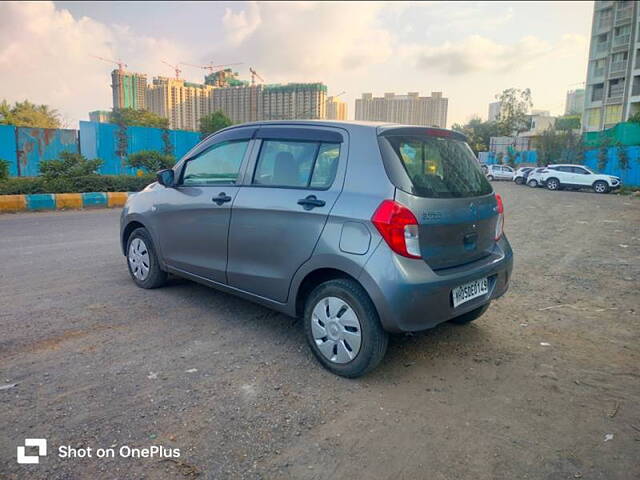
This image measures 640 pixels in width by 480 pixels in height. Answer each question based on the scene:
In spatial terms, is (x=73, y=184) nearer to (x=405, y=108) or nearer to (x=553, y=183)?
(x=553, y=183)

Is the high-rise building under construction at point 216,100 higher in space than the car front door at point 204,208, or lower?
higher

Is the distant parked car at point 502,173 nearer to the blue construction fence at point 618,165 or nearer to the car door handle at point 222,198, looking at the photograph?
the blue construction fence at point 618,165

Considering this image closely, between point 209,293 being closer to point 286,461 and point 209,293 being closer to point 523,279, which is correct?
point 286,461

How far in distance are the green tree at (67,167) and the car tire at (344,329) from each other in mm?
12063

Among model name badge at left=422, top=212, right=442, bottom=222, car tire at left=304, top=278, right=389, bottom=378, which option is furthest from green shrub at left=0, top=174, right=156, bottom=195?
model name badge at left=422, top=212, right=442, bottom=222

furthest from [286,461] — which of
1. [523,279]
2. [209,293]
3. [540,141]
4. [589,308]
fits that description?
[540,141]

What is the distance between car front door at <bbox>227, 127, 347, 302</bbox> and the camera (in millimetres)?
3244

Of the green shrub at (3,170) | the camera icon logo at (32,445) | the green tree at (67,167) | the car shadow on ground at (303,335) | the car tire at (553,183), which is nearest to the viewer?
the camera icon logo at (32,445)

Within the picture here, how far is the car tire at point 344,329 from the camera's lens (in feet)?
9.79

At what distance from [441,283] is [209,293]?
2.72 metres

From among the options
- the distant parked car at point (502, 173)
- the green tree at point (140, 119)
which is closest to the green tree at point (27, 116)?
the green tree at point (140, 119)

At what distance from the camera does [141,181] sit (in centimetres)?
1473

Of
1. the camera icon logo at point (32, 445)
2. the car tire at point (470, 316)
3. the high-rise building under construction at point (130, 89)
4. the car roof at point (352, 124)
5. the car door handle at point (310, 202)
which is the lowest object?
the camera icon logo at point (32, 445)

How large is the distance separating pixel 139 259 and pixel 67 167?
9.83 m
